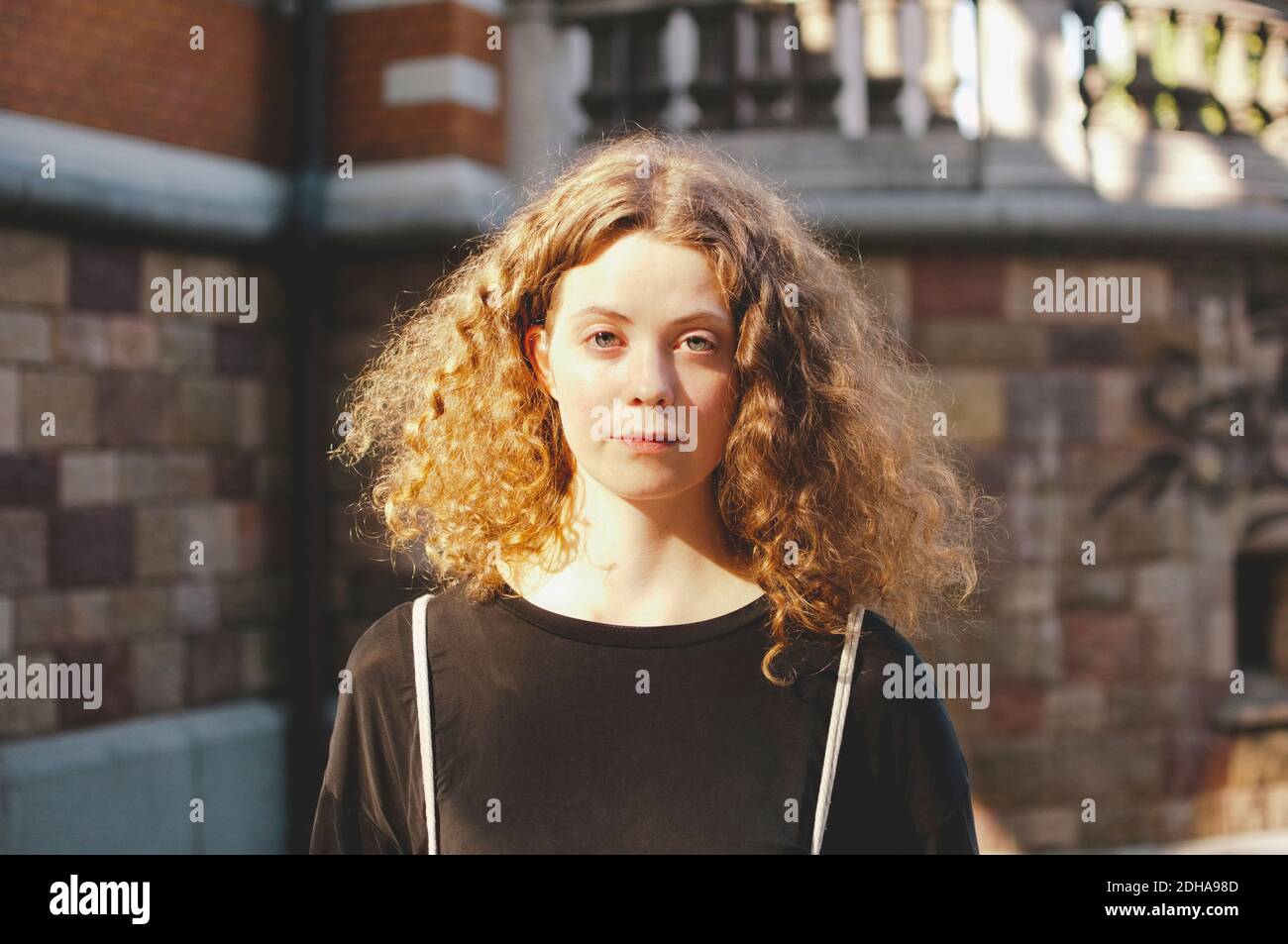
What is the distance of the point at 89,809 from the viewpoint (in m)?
4.62

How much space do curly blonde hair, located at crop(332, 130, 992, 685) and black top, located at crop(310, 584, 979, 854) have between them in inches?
2.2

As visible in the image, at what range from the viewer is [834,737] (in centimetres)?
138

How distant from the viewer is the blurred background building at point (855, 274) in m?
4.96

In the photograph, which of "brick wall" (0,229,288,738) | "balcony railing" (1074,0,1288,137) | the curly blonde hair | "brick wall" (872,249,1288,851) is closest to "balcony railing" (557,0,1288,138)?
"balcony railing" (1074,0,1288,137)

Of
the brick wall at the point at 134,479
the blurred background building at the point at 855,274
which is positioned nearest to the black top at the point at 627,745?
the brick wall at the point at 134,479

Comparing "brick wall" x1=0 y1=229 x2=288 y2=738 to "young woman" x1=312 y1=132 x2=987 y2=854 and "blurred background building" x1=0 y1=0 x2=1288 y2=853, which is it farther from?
"young woman" x1=312 y1=132 x2=987 y2=854

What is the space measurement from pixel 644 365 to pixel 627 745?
41cm

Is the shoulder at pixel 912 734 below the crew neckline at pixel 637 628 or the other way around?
below

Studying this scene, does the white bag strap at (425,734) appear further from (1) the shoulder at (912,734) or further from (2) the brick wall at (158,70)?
(2) the brick wall at (158,70)

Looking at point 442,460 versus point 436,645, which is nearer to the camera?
point 436,645

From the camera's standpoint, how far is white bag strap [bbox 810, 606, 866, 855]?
4.46ft
